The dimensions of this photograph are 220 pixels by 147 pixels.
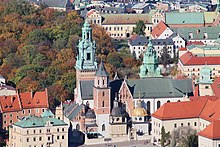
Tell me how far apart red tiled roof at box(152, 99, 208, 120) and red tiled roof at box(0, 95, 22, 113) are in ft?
39.5

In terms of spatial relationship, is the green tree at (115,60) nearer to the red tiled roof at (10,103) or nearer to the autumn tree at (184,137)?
the red tiled roof at (10,103)

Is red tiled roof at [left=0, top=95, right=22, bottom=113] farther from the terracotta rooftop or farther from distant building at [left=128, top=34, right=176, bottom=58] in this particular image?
distant building at [left=128, top=34, right=176, bottom=58]

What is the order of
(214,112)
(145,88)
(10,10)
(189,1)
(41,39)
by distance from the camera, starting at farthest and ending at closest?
A: (189,1), (10,10), (41,39), (145,88), (214,112)

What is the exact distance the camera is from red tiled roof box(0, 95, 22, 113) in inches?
3578

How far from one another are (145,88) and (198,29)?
3652cm

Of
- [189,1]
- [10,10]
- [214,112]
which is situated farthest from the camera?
[189,1]

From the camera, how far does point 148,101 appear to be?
8894cm

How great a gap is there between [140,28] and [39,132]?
5039cm

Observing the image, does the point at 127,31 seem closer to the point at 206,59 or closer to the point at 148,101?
the point at 206,59

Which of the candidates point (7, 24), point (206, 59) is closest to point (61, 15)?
point (7, 24)

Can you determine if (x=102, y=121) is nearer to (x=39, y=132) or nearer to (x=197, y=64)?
(x=39, y=132)

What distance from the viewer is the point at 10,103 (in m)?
91.2

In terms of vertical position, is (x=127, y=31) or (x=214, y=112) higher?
(x=127, y=31)

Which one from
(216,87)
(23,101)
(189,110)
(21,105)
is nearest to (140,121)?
(189,110)
